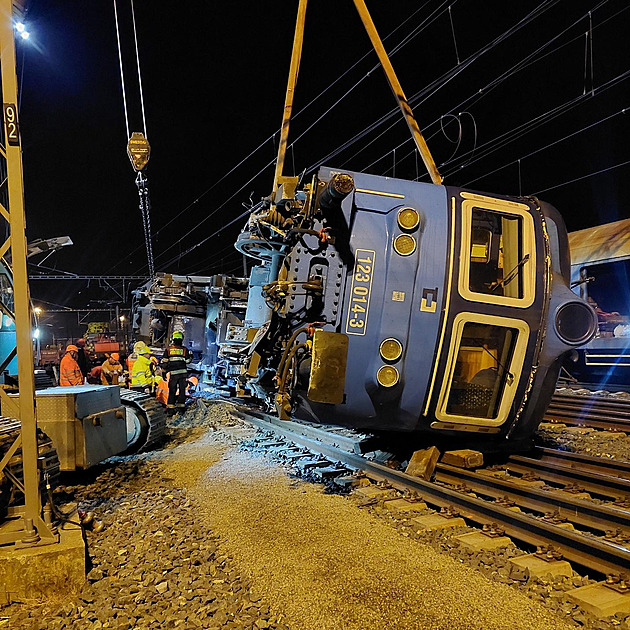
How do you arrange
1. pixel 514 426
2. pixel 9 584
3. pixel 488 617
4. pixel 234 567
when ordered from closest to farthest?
pixel 488 617 < pixel 9 584 < pixel 234 567 < pixel 514 426

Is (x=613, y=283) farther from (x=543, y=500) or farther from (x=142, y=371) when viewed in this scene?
(x=543, y=500)

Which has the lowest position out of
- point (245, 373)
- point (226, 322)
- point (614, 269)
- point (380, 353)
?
point (226, 322)

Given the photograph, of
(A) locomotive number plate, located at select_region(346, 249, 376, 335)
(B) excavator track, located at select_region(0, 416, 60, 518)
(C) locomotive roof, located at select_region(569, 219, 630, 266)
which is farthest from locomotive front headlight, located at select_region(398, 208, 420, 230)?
(C) locomotive roof, located at select_region(569, 219, 630, 266)

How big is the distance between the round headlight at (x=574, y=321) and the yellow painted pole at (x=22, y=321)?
Result: 5.23 meters

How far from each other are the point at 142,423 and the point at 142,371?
4.17 meters

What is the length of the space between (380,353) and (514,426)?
190 centimetres

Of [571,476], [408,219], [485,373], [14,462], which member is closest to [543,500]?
[571,476]

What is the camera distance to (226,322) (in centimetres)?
1880

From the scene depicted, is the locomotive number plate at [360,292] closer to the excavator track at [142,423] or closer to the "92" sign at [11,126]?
the "92" sign at [11,126]

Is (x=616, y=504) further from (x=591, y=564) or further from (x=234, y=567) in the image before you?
(x=234, y=567)

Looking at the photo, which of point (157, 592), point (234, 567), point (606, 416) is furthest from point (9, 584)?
point (606, 416)

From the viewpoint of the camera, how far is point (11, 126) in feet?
12.8

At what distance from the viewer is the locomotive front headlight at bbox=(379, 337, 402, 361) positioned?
579 cm

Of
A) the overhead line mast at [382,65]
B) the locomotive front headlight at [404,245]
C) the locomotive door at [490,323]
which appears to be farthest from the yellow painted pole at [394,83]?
the locomotive front headlight at [404,245]
